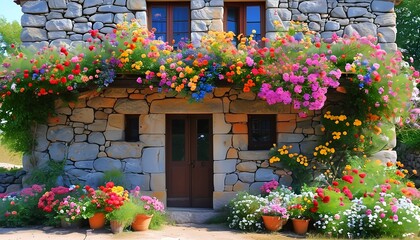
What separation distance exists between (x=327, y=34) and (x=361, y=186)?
3.09m

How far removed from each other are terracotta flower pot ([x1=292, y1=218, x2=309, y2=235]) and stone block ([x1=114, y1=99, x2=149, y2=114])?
3530 millimetres

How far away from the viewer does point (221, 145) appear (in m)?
8.46

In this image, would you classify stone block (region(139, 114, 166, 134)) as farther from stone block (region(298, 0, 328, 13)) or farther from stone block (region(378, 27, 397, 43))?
stone block (region(378, 27, 397, 43))

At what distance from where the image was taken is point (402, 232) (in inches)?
262

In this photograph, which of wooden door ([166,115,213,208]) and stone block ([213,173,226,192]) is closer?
stone block ([213,173,226,192])

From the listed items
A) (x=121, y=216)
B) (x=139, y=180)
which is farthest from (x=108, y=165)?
(x=121, y=216)

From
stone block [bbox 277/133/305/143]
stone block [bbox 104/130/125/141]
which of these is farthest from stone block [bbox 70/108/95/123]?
stone block [bbox 277/133/305/143]

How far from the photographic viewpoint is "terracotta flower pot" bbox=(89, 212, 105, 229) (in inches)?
277

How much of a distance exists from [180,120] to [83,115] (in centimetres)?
194

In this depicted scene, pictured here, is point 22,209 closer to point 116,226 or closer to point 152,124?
point 116,226

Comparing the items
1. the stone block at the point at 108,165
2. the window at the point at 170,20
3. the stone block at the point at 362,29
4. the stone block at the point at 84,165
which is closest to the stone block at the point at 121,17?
the window at the point at 170,20

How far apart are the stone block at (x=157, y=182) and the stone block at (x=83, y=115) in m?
1.67

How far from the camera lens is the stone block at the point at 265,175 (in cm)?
838

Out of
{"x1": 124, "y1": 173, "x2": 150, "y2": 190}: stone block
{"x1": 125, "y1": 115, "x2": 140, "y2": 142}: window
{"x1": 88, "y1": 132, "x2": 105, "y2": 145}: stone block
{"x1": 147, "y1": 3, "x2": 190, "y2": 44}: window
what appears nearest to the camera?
{"x1": 124, "y1": 173, "x2": 150, "y2": 190}: stone block
